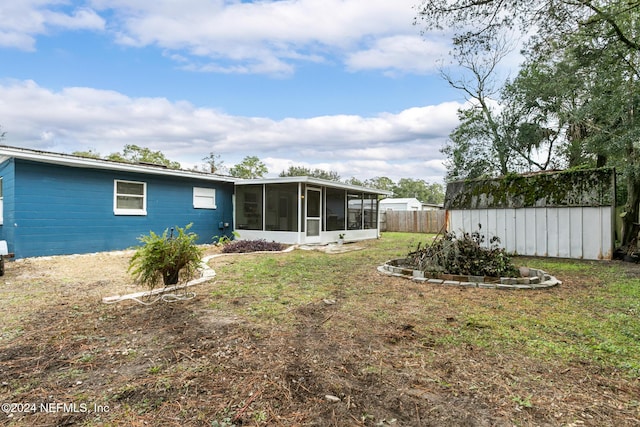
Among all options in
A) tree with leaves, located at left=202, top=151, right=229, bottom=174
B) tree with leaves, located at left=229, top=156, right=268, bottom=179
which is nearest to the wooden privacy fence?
tree with leaves, located at left=229, top=156, right=268, bottom=179

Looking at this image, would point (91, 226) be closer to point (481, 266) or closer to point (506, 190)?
point (481, 266)

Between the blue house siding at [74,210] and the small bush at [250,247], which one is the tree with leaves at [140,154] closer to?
the blue house siding at [74,210]

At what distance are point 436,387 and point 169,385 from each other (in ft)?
5.65

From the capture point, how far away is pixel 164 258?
407 centimetres

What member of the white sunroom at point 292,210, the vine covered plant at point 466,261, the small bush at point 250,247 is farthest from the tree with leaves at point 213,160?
the vine covered plant at point 466,261

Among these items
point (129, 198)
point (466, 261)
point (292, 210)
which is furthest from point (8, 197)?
point (466, 261)

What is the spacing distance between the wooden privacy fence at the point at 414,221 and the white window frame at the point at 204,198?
13.3 m

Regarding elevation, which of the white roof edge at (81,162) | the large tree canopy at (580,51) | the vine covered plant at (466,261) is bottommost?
the vine covered plant at (466,261)

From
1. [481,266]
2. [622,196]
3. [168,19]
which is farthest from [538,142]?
[168,19]

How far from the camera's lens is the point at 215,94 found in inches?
499

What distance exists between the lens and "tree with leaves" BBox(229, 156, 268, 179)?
93.4 feet

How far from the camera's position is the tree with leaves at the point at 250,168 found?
2846 cm

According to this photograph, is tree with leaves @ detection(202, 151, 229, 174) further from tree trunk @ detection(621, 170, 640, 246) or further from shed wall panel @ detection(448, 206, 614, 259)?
tree trunk @ detection(621, 170, 640, 246)

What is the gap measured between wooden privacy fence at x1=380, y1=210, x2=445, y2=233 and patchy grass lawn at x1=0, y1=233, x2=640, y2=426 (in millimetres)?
15707
